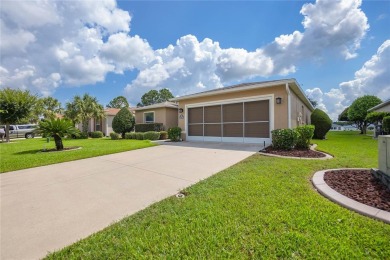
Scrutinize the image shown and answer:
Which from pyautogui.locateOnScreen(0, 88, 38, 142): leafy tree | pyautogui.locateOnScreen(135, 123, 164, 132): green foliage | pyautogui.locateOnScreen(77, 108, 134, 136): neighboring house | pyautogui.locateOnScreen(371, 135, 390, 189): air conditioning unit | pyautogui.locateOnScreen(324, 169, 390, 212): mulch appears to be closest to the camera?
pyautogui.locateOnScreen(324, 169, 390, 212): mulch

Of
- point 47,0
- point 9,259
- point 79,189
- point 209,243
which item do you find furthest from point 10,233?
point 47,0

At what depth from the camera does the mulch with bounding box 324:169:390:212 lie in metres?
2.91

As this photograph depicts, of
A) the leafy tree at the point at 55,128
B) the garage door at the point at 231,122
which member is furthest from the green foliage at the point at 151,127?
the leafy tree at the point at 55,128

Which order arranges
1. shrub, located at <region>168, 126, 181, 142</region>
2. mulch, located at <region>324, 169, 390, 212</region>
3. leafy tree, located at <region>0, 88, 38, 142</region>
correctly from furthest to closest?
leafy tree, located at <region>0, 88, 38, 142</region> → shrub, located at <region>168, 126, 181, 142</region> → mulch, located at <region>324, 169, 390, 212</region>

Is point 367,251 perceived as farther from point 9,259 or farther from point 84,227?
point 9,259

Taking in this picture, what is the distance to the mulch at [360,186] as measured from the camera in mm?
2906

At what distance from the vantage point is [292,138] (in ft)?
25.2

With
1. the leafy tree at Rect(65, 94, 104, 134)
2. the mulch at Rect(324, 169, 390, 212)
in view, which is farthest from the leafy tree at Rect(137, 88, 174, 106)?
the mulch at Rect(324, 169, 390, 212)

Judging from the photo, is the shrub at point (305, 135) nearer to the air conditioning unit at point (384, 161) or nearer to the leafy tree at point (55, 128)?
the air conditioning unit at point (384, 161)

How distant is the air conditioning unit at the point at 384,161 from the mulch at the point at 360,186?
0.39 ft

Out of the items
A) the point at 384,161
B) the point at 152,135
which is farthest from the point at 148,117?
the point at 384,161

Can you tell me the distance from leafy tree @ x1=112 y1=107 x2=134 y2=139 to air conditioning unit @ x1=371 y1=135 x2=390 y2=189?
700 inches

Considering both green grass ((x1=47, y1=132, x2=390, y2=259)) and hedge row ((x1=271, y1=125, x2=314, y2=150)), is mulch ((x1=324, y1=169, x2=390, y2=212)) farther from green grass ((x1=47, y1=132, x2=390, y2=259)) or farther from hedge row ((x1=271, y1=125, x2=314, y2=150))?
hedge row ((x1=271, y1=125, x2=314, y2=150))

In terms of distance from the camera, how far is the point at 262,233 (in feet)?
7.14
